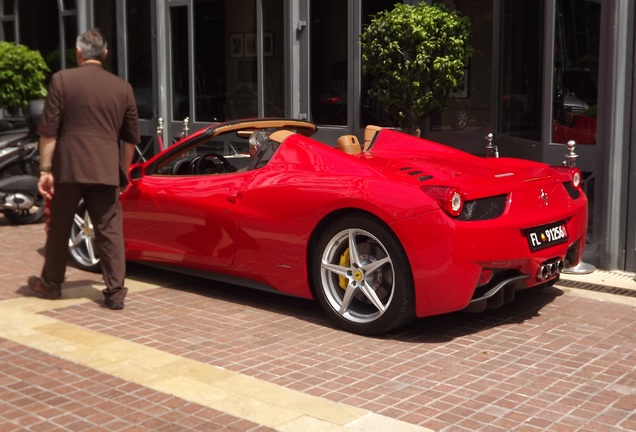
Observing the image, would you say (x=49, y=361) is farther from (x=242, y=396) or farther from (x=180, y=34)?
(x=180, y=34)

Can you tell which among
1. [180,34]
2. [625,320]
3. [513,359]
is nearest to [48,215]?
[513,359]

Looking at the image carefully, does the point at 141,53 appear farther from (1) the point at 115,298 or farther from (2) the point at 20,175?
(1) the point at 115,298

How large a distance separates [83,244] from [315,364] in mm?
3529

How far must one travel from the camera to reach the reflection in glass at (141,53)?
14.4m

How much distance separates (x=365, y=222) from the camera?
19.4ft

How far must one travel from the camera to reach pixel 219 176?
6.98 meters

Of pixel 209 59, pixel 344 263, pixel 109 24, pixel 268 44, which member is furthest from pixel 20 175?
pixel 344 263

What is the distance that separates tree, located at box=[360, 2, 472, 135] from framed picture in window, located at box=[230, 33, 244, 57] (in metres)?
3.83

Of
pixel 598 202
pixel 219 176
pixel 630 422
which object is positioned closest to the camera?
pixel 630 422

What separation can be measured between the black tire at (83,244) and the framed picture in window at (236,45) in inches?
206

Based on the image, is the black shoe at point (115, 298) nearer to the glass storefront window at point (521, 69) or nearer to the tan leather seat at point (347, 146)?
the tan leather seat at point (347, 146)

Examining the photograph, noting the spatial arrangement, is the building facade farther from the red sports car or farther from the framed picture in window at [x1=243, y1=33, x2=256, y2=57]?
the red sports car

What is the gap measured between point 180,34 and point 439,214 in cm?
902

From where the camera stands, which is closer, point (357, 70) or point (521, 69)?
point (521, 69)
